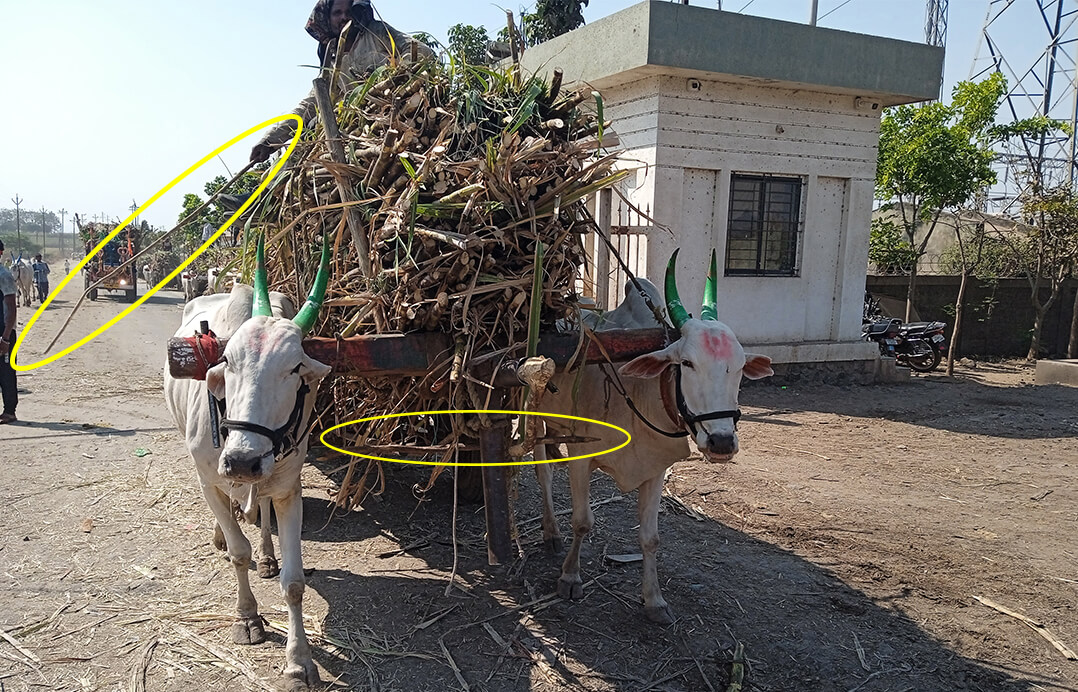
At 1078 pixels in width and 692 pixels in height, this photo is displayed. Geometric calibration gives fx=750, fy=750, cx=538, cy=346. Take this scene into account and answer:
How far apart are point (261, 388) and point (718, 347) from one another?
6.19 ft

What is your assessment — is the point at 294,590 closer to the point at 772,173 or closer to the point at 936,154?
the point at 772,173

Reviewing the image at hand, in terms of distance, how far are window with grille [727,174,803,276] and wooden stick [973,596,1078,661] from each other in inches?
243

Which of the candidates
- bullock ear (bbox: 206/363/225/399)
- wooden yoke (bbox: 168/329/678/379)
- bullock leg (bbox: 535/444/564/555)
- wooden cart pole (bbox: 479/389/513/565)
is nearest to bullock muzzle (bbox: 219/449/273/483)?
bullock ear (bbox: 206/363/225/399)

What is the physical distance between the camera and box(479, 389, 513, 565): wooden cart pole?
3.21 meters

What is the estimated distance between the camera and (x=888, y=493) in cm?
604

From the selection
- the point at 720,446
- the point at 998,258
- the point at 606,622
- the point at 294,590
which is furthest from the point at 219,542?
the point at 998,258

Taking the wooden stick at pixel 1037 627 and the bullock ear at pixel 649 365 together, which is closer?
the bullock ear at pixel 649 365

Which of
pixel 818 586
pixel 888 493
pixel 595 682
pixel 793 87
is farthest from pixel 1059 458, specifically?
pixel 595 682

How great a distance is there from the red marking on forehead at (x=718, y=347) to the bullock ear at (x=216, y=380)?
199cm

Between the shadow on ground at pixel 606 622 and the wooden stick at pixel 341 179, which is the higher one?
the wooden stick at pixel 341 179

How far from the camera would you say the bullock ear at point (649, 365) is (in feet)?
10.9

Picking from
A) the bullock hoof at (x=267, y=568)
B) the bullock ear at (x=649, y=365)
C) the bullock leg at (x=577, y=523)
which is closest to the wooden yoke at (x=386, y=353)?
the bullock ear at (x=649, y=365)

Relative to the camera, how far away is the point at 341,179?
11.5 ft

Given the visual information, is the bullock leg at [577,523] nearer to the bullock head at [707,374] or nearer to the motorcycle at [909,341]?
the bullock head at [707,374]
